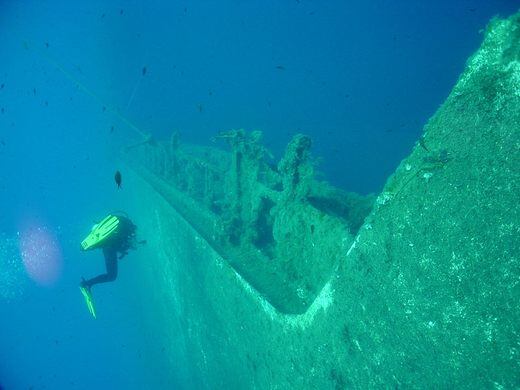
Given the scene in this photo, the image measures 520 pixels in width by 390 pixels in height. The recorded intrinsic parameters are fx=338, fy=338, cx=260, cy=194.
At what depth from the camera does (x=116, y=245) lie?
707 cm

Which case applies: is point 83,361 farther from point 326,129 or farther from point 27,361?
point 326,129

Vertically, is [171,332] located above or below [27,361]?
above

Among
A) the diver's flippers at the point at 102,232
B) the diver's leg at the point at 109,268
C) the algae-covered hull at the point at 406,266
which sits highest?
the algae-covered hull at the point at 406,266

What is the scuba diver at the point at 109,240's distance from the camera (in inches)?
263

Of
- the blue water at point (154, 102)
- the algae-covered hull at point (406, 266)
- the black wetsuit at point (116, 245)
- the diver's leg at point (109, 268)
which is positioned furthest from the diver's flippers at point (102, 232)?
the blue water at point (154, 102)

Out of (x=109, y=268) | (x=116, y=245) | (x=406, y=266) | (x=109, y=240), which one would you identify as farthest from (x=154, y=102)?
(x=406, y=266)

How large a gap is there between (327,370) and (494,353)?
1375mm

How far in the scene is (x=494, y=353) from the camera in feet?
4.44

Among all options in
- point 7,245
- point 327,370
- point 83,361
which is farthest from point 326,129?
point 7,245

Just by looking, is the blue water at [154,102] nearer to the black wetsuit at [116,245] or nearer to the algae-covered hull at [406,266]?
the black wetsuit at [116,245]

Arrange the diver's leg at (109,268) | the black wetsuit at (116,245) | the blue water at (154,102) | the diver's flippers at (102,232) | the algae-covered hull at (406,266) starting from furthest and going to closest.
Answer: the blue water at (154,102) < the diver's leg at (109,268) < the black wetsuit at (116,245) < the diver's flippers at (102,232) < the algae-covered hull at (406,266)

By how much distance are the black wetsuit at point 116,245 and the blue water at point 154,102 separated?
473cm

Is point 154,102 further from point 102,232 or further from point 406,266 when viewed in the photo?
point 406,266

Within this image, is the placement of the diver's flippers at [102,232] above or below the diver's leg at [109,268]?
above
